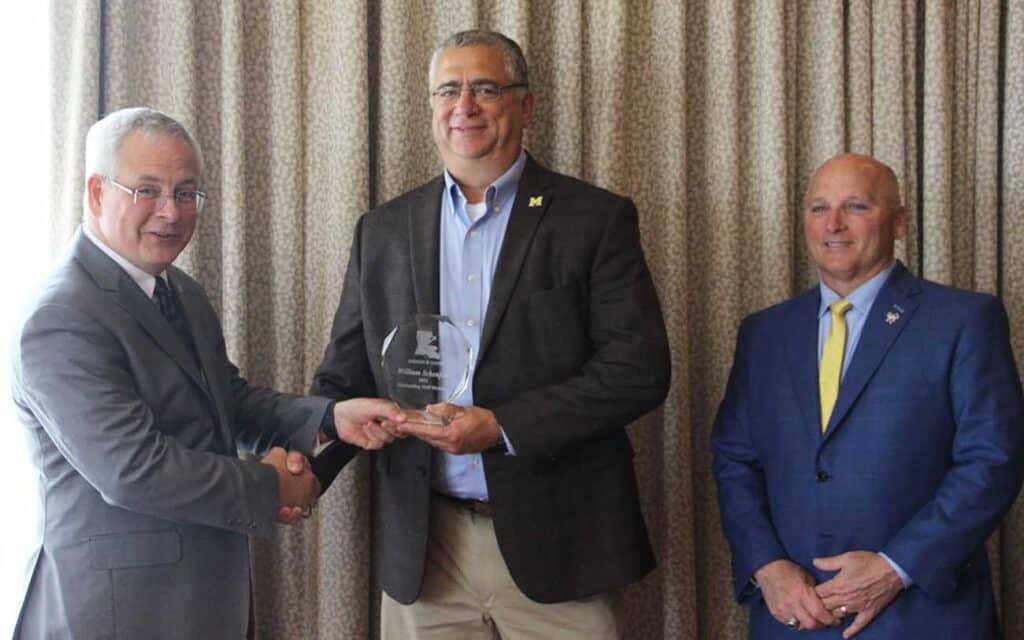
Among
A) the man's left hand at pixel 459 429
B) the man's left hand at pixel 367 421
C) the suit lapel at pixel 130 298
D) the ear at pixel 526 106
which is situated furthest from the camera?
the ear at pixel 526 106

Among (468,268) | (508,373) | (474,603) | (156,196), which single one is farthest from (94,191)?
(474,603)

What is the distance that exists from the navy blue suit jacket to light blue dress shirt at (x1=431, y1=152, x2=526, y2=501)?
639 millimetres

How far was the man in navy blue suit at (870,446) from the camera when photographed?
81.0 inches

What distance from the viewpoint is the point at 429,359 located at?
210cm

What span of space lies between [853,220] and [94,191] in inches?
64.5

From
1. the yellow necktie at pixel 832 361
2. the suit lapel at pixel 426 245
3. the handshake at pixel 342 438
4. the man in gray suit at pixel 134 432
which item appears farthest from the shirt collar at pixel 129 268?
the yellow necktie at pixel 832 361

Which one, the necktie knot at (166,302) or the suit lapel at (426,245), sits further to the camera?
the suit lapel at (426,245)

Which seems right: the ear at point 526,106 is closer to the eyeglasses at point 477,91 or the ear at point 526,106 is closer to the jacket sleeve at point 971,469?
the eyeglasses at point 477,91

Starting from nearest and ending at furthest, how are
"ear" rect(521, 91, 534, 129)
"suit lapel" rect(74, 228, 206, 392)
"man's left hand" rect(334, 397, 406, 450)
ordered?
"suit lapel" rect(74, 228, 206, 392), "man's left hand" rect(334, 397, 406, 450), "ear" rect(521, 91, 534, 129)

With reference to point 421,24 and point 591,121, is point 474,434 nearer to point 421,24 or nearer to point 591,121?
point 591,121

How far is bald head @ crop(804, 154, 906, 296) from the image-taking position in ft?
7.45

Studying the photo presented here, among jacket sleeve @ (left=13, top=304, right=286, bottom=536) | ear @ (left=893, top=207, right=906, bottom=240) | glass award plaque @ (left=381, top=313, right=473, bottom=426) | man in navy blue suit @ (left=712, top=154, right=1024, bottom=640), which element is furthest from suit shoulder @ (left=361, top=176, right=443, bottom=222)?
ear @ (left=893, top=207, right=906, bottom=240)

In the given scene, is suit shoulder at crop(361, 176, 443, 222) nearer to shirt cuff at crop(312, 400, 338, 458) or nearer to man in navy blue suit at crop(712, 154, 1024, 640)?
shirt cuff at crop(312, 400, 338, 458)

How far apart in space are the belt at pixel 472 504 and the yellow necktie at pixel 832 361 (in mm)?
766
